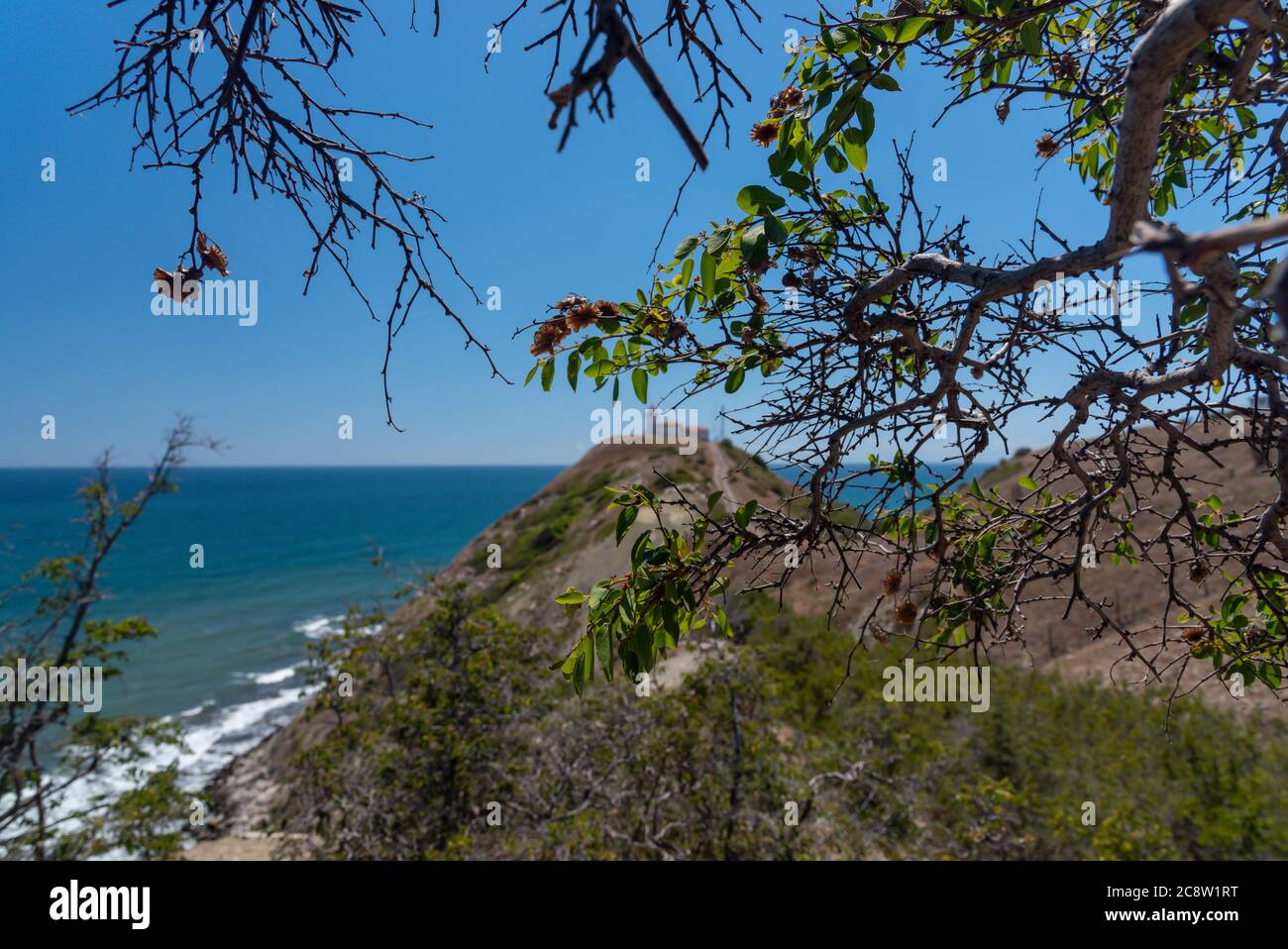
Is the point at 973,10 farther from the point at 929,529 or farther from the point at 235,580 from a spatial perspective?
the point at 235,580

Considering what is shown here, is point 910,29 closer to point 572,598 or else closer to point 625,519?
point 625,519

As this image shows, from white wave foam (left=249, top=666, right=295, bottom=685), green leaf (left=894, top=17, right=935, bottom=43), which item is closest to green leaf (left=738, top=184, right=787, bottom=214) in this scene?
green leaf (left=894, top=17, right=935, bottom=43)

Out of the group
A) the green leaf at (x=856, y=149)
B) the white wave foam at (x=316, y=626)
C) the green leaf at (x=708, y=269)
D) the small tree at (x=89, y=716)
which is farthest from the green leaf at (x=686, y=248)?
the white wave foam at (x=316, y=626)

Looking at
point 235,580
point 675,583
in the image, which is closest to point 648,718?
point 675,583

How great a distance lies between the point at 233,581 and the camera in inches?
1770

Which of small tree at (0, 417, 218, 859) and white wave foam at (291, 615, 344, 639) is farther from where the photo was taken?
white wave foam at (291, 615, 344, 639)

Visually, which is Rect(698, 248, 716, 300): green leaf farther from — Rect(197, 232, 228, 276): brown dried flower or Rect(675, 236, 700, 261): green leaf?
Rect(197, 232, 228, 276): brown dried flower

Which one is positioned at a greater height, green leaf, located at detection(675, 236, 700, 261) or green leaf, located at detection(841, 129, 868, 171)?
green leaf, located at detection(841, 129, 868, 171)

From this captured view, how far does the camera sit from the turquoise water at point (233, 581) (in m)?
21.4

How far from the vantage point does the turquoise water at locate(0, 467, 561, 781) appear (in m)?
21.4

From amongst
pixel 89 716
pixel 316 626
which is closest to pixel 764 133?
pixel 89 716

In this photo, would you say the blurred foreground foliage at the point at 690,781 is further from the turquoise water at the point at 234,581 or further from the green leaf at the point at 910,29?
the green leaf at the point at 910,29
